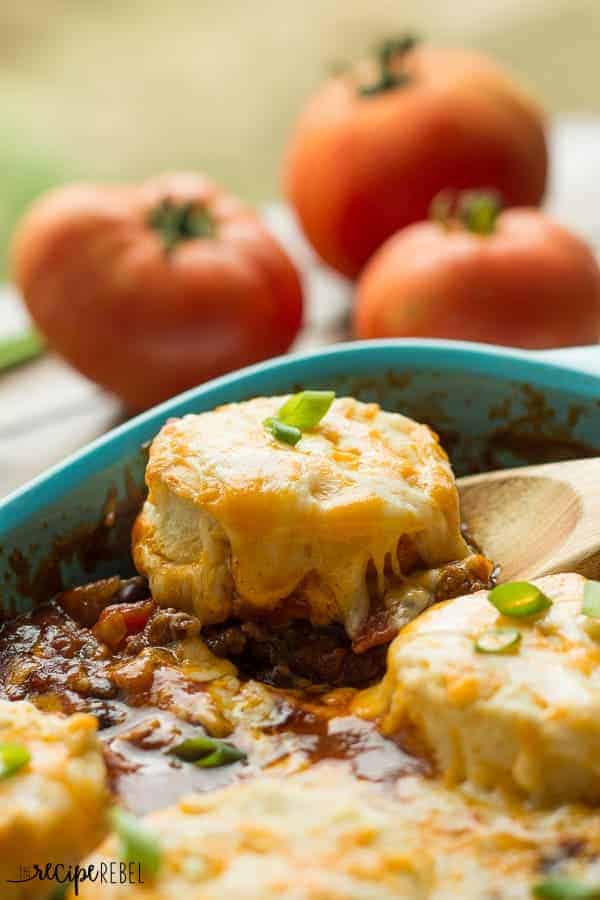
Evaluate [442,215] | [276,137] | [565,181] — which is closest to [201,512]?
[442,215]

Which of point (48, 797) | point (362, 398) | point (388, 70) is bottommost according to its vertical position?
point (48, 797)

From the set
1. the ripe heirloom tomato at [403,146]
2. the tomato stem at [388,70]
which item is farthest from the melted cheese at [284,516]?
the tomato stem at [388,70]

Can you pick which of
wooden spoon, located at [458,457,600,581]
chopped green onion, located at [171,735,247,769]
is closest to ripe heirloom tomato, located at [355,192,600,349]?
wooden spoon, located at [458,457,600,581]

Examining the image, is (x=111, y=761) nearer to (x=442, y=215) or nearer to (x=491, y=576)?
(x=491, y=576)

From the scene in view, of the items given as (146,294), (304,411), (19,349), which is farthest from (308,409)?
(19,349)

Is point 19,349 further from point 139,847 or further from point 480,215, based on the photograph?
point 139,847

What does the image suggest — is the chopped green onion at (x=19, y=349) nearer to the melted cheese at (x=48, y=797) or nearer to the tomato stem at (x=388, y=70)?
the tomato stem at (x=388, y=70)
